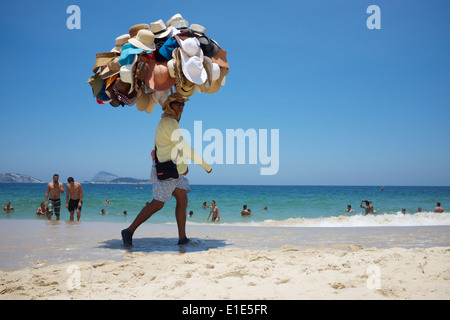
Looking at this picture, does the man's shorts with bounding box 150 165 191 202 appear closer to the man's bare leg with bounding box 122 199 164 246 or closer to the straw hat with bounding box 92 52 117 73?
the man's bare leg with bounding box 122 199 164 246

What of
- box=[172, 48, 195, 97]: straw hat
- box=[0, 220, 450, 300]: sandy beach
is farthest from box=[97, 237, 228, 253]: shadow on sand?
box=[172, 48, 195, 97]: straw hat

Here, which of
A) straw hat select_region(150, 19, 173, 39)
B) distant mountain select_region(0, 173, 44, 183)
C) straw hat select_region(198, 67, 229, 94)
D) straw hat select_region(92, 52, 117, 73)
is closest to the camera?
straw hat select_region(150, 19, 173, 39)

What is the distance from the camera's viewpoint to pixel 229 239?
5.60m

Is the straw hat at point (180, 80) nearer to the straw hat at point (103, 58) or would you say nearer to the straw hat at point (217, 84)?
the straw hat at point (217, 84)

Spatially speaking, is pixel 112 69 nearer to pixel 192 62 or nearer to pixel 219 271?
pixel 192 62

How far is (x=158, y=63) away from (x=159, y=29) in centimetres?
50

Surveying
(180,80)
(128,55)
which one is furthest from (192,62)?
(128,55)

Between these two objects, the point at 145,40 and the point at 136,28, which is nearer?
the point at 145,40

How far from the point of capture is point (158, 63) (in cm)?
439

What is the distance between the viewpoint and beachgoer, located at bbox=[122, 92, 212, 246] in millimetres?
4578

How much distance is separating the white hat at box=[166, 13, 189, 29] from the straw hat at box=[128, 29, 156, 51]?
0.48 metres

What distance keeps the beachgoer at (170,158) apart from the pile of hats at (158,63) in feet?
1.02

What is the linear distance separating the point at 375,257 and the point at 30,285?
3.43 m

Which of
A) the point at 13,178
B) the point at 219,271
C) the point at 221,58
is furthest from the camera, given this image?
the point at 13,178
